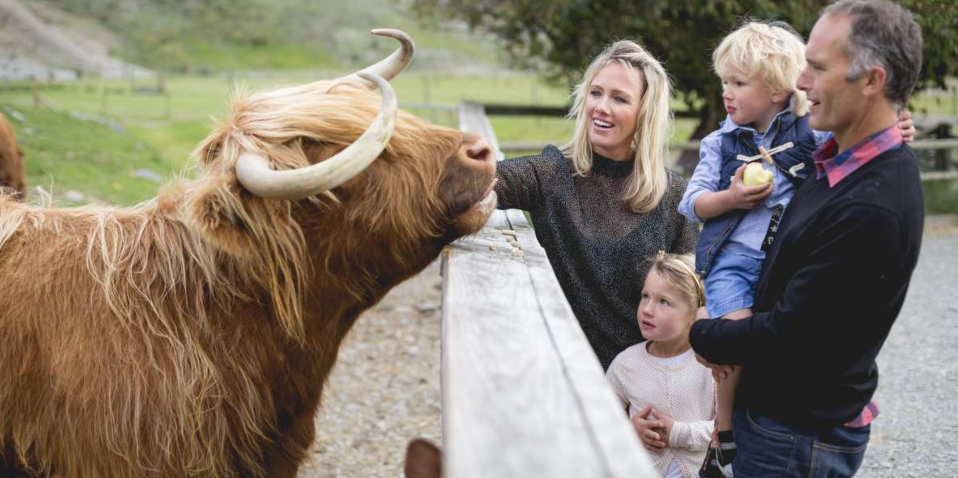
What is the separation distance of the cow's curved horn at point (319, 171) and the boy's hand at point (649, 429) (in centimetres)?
132

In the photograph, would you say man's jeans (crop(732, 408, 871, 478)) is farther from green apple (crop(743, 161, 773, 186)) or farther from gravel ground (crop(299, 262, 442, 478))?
gravel ground (crop(299, 262, 442, 478))

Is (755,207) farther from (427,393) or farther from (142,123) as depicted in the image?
(142,123)

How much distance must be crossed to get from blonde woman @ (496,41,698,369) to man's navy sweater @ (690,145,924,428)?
91 cm

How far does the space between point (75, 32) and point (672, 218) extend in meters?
51.4

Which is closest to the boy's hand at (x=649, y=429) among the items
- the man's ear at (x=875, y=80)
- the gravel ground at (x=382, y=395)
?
the man's ear at (x=875, y=80)

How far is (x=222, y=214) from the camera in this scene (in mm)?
2404

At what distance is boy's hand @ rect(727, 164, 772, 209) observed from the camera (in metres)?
2.41

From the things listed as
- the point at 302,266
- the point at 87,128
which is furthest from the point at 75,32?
the point at 302,266

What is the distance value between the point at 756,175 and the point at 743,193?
60 millimetres

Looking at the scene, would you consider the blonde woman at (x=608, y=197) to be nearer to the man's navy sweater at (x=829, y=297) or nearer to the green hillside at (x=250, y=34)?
the man's navy sweater at (x=829, y=297)

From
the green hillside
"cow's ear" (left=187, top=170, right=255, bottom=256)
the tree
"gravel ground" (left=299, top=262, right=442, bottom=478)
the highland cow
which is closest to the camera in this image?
"cow's ear" (left=187, top=170, right=255, bottom=256)

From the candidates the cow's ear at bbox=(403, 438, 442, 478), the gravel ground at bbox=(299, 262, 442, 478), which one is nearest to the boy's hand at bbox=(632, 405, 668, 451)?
the cow's ear at bbox=(403, 438, 442, 478)

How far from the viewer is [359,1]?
69.7 metres

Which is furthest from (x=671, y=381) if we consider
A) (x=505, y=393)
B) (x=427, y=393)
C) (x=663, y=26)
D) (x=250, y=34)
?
(x=250, y=34)
